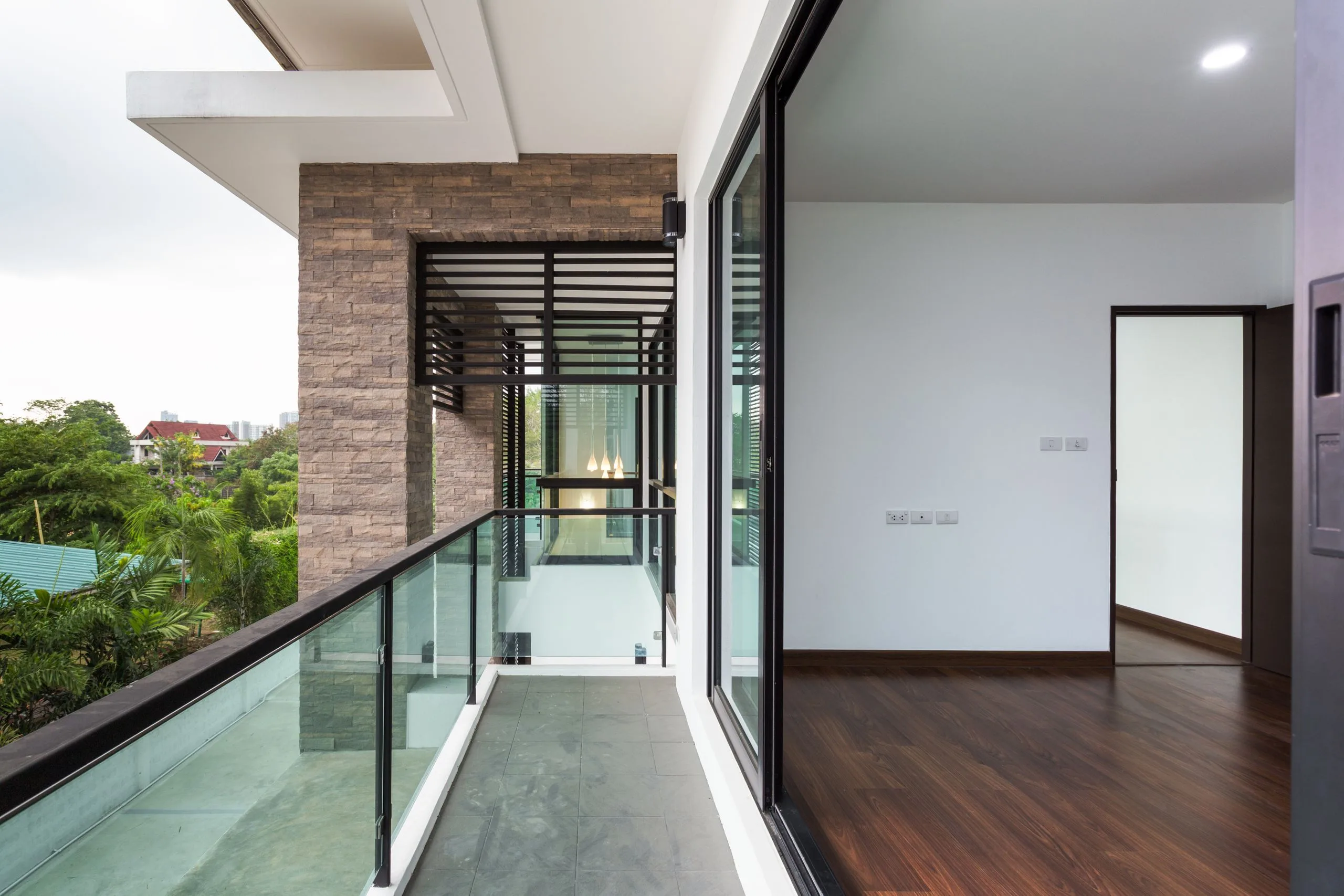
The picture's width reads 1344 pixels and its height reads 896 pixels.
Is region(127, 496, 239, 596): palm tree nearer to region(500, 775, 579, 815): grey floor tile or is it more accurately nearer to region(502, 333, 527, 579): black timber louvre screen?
region(502, 333, 527, 579): black timber louvre screen

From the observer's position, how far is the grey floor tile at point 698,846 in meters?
2.03

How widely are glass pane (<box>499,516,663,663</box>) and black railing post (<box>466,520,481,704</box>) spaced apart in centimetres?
45

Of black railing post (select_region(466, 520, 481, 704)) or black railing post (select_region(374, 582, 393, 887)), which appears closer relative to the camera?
black railing post (select_region(374, 582, 393, 887))

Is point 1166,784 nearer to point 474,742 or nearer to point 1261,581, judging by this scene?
point 1261,581

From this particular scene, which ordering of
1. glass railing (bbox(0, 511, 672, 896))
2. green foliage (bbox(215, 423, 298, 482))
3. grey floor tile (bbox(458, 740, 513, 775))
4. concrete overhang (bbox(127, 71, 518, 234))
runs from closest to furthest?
glass railing (bbox(0, 511, 672, 896)) < grey floor tile (bbox(458, 740, 513, 775)) < concrete overhang (bbox(127, 71, 518, 234)) < green foliage (bbox(215, 423, 298, 482))

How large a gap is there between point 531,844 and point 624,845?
284mm

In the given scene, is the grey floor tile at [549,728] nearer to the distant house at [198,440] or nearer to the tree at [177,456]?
the distant house at [198,440]

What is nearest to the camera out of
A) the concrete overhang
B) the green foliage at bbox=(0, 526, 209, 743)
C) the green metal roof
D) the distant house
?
the concrete overhang

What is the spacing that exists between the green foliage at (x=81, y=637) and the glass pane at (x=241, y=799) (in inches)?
246

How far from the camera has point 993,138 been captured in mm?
2990

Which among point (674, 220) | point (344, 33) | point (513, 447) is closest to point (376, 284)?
point (344, 33)

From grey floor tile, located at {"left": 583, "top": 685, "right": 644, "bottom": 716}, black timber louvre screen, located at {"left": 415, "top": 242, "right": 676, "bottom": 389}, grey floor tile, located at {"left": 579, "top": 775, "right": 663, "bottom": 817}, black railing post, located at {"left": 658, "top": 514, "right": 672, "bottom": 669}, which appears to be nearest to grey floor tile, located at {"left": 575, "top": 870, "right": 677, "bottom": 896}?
grey floor tile, located at {"left": 579, "top": 775, "right": 663, "bottom": 817}

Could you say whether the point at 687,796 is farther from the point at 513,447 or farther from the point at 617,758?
the point at 513,447

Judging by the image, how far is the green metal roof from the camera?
33.3 ft
